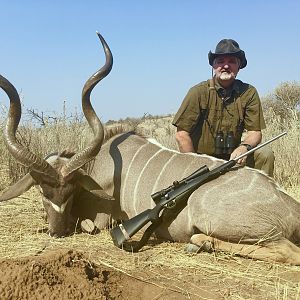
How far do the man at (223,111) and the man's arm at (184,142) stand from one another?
2cm

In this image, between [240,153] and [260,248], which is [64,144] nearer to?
[240,153]

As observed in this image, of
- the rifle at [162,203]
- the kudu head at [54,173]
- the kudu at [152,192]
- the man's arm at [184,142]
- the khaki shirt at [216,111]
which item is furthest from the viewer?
the khaki shirt at [216,111]

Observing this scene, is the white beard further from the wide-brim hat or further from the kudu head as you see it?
the kudu head

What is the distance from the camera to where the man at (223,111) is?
4781mm

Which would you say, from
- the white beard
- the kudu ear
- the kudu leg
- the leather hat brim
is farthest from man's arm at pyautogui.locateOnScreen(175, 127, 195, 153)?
the kudu ear

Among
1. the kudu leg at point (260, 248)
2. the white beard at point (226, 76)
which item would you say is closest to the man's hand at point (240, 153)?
the white beard at point (226, 76)

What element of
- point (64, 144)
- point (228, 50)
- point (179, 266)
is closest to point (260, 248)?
point (179, 266)

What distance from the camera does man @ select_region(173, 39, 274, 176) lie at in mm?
4781

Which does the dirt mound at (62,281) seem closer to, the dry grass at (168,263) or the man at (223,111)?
the dry grass at (168,263)

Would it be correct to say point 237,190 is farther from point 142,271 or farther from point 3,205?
point 3,205

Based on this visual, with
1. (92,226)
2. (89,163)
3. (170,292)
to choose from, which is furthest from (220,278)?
(89,163)

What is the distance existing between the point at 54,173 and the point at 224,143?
180 cm

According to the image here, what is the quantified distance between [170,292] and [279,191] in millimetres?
1307

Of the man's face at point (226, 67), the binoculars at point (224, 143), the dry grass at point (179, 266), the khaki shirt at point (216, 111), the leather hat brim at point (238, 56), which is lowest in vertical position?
the dry grass at point (179, 266)
